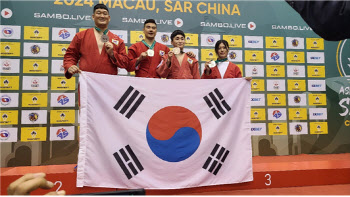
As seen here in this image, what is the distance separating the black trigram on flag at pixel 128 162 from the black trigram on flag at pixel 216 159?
23.4 inches

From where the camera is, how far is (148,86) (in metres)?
2.15

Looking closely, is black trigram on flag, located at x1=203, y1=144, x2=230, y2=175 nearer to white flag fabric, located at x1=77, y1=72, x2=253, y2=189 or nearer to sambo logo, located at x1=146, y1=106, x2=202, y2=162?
white flag fabric, located at x1=77, y1=72, x2=253, y2=189

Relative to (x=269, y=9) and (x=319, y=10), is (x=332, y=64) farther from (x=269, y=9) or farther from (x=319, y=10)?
(x=319, y=10)

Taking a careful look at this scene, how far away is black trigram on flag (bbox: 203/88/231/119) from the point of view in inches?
89.0

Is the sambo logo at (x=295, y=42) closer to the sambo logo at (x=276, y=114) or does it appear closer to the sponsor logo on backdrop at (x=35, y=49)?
the sambo logo at (x=276, y=114)

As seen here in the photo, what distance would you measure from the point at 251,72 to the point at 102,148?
9.01ft

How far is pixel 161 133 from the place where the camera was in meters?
2.11

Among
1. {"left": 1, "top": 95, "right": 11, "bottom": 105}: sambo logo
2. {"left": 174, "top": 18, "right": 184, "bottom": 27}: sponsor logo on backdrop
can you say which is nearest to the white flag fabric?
{"left": 174, "top": 18, "right": 184, "bottom": 27}: sponsor logo on backdrop

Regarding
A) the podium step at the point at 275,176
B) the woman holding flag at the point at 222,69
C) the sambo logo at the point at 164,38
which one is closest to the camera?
the podium step at the point at 275,176

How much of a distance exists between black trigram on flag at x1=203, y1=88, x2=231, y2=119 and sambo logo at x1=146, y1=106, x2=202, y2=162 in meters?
0.19

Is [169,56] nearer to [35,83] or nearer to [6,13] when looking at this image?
[35,83]

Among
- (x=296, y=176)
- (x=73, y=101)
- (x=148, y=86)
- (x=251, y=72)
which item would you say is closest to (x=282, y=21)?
(x=251, y=72)

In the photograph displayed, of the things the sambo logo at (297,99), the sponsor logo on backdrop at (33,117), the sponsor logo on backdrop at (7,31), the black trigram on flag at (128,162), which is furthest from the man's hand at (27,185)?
the sambo logo at (297,99)

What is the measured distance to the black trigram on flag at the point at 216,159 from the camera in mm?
2168
